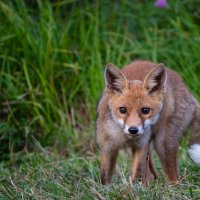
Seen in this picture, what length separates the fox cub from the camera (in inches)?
248

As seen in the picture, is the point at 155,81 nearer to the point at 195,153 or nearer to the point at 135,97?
the point at 135,97

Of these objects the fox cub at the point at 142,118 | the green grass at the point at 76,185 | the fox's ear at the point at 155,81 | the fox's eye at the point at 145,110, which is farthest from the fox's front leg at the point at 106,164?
the fox's ear at the point at 155,81

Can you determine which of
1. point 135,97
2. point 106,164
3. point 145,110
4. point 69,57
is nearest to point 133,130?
point 145,110

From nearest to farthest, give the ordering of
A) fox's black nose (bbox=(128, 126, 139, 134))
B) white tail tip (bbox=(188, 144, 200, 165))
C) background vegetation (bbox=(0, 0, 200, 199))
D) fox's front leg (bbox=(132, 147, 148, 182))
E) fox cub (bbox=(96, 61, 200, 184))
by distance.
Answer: fox's black nose (bbox=(128, 126, 139, 134)) < white tail tip (bbox=(188, 144, 200, 165)) < fox cub (bbox=(96, 61, 200, 184)) < fox's front leg (bbox=(132, 147, 148, 182)) < background vegetation (bbox=(0, 0, 200, 199))

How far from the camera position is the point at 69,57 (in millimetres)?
9844

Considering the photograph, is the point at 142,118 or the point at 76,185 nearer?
the point at 76,185

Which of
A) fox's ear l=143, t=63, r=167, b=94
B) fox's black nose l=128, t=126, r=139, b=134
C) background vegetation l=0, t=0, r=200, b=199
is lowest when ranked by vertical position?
background vegetation l=0, t=0, r=200, b=199

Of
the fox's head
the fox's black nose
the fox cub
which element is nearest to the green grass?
the fox cub

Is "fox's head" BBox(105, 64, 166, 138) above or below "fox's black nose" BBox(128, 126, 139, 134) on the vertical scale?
above

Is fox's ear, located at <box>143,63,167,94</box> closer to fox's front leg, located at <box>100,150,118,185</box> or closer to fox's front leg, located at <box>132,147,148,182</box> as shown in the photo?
fox's front leg, located at <box>132,147,148,182</box>

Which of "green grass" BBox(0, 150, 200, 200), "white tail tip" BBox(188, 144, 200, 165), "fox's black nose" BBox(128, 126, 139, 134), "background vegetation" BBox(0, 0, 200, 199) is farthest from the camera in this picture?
"background vegetation" BBox(0, 0, 200, 199)

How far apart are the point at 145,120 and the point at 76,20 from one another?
435 centimetres

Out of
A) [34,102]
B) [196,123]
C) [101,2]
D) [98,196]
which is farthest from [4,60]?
[98,196]

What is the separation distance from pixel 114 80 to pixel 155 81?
37 cm
